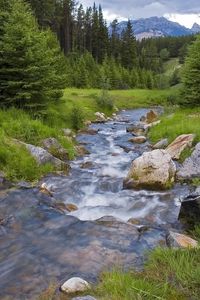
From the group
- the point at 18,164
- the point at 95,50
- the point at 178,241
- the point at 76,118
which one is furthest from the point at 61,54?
the point at 95,50

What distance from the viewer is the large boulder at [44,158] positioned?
47.1 feet

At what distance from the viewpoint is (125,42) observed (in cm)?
8462

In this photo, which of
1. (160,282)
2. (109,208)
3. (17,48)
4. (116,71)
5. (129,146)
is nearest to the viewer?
(160,282)

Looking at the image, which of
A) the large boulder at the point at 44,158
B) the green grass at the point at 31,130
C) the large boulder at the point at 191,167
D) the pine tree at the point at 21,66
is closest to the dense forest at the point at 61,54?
the pine tree at the point at 21,66

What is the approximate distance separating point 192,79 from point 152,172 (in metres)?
14.5

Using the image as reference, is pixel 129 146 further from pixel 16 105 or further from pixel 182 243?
pixel 182 243

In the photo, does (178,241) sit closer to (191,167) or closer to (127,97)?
(191,167)

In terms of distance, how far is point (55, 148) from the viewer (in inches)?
636

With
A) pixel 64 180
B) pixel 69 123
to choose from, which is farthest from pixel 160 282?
pixel 69 123

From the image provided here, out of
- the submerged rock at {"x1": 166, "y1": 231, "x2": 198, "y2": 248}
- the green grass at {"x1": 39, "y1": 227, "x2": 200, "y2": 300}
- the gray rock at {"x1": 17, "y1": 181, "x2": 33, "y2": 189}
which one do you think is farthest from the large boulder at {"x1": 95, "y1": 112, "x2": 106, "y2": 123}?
the green grass at {"x1": 39, "y1": 227, "x2": 200, "y2": 300}

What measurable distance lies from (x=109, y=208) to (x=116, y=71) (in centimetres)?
5371

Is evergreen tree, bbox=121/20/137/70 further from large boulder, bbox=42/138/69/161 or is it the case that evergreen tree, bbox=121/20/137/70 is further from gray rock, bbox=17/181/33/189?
gray rock, bbox=17/181/33/189

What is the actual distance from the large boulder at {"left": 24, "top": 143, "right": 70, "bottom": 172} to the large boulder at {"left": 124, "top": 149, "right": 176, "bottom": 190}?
9.53 ft

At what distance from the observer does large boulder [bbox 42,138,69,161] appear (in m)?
15.9
